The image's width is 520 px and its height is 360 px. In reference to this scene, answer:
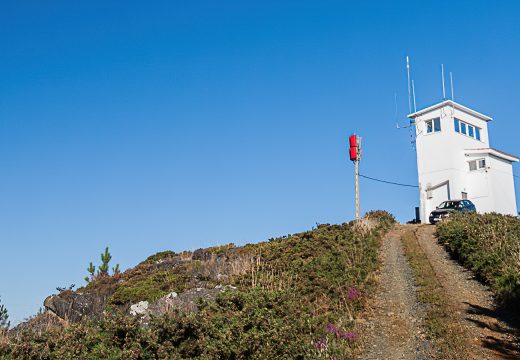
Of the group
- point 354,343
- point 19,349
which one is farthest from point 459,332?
point 19,349

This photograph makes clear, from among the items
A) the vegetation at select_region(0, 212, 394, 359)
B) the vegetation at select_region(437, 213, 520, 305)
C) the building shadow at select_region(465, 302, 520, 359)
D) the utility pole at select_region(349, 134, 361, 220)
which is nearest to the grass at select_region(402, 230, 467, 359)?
the building shadow at select_region(465, 302, 520, 359)

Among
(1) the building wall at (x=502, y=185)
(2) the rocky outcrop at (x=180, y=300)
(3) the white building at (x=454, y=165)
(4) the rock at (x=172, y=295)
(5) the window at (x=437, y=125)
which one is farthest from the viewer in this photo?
(5) the window at (x=437, y=125)

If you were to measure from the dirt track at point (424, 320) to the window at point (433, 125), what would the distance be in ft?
81.3

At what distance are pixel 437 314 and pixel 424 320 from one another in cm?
49

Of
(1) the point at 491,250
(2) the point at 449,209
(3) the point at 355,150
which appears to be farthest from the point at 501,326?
(2) the point at 449,209

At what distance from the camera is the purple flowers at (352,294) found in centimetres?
1455

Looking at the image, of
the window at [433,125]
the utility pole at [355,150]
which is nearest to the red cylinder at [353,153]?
the utility pole at [355,150]

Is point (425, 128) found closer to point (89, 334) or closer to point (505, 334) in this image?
point (505, 334)

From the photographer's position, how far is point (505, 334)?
11656mm

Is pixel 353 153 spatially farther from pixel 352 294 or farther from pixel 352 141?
pixel 352 294

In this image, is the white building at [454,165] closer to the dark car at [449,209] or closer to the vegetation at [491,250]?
the dark car at [449,209]

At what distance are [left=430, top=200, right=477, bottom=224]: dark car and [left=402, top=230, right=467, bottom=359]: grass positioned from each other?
44.4ft

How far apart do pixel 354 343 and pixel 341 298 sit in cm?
324

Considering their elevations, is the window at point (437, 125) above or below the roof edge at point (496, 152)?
above
